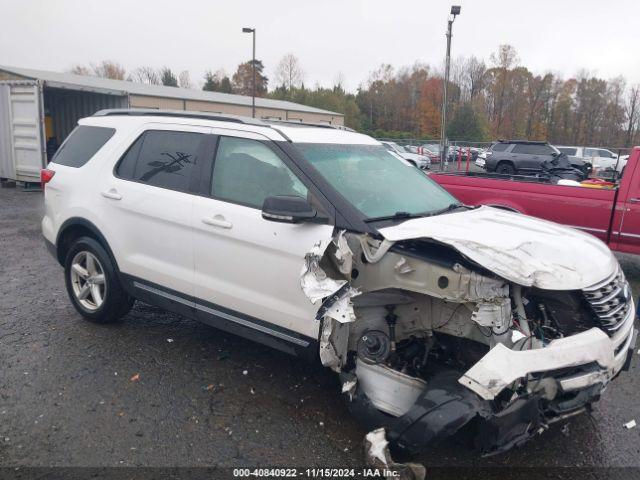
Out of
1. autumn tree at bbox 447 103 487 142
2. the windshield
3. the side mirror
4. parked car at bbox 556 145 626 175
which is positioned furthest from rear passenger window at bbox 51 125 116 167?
autumn tree at bbox 447 103 487 142

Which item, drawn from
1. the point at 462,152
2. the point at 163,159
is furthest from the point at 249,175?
the point at 462,152

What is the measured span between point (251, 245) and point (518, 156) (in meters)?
19.6

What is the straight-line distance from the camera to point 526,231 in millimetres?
3365

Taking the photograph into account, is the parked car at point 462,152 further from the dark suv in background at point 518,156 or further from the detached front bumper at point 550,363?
the detached front bumper at point 550,363

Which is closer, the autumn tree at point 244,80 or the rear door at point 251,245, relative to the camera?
the rear door at point 251,245

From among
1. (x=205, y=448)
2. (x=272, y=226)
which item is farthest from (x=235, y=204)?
(x=205, y=448)

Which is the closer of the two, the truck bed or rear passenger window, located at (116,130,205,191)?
rear passenger window, located at (116,130,205,191)

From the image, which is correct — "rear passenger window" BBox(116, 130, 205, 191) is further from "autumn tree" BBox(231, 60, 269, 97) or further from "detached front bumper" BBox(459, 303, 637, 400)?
"autumn tree" BBox(231, 60, 269, 97)

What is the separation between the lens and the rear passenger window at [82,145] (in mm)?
4777

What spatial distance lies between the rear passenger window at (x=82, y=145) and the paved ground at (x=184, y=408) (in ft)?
4.95

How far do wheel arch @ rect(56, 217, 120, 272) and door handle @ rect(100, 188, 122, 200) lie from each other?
12.0 inches

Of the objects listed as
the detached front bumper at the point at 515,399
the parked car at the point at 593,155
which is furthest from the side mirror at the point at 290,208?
the parked car at the point at 593,155

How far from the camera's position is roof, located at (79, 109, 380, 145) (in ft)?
12.5

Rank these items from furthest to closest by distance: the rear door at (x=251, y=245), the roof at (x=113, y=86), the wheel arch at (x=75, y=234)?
the roof at (x=113, y=86) → the wheel arch at (x=75, y=234) → the rear door at (x=251, y=245)
